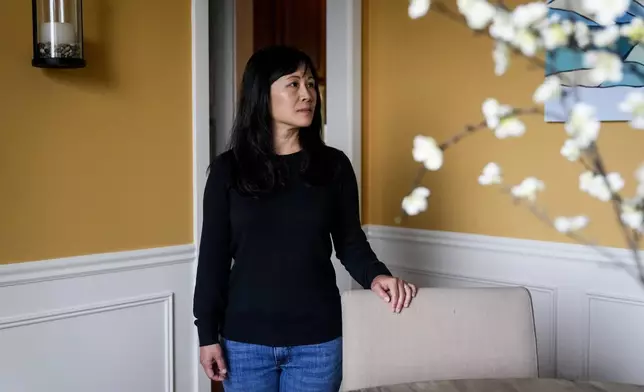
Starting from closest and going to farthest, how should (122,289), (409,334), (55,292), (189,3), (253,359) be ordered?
(409,334) < (253,359) < (55,292) < (122,289) < (189,3)

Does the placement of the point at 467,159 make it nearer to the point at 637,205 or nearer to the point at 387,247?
the point at 387,247

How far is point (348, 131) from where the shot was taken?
2959mm

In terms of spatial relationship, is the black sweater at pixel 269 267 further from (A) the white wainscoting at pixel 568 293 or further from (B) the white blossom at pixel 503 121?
(B) the white blossom at pixel 503 121

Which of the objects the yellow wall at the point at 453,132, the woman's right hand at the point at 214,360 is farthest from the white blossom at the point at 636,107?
the yellow wall at the point at 453,132

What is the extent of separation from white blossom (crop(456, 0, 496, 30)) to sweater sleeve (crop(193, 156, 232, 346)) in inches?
50.2

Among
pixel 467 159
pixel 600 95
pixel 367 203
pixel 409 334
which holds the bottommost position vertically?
pixel 409 334

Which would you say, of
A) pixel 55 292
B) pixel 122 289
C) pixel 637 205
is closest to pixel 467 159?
pixel 122 289

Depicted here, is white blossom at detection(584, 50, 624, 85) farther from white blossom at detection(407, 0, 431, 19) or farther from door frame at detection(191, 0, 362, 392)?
door frame at detection(191, 0, 362, 392)

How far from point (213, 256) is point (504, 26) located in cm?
135

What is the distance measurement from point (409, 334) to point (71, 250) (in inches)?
47.2

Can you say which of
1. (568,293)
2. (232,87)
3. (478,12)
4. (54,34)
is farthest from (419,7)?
(232,87)

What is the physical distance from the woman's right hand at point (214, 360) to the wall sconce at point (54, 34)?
0.94m

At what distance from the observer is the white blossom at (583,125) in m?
0.58

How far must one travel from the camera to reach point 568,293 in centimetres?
238
